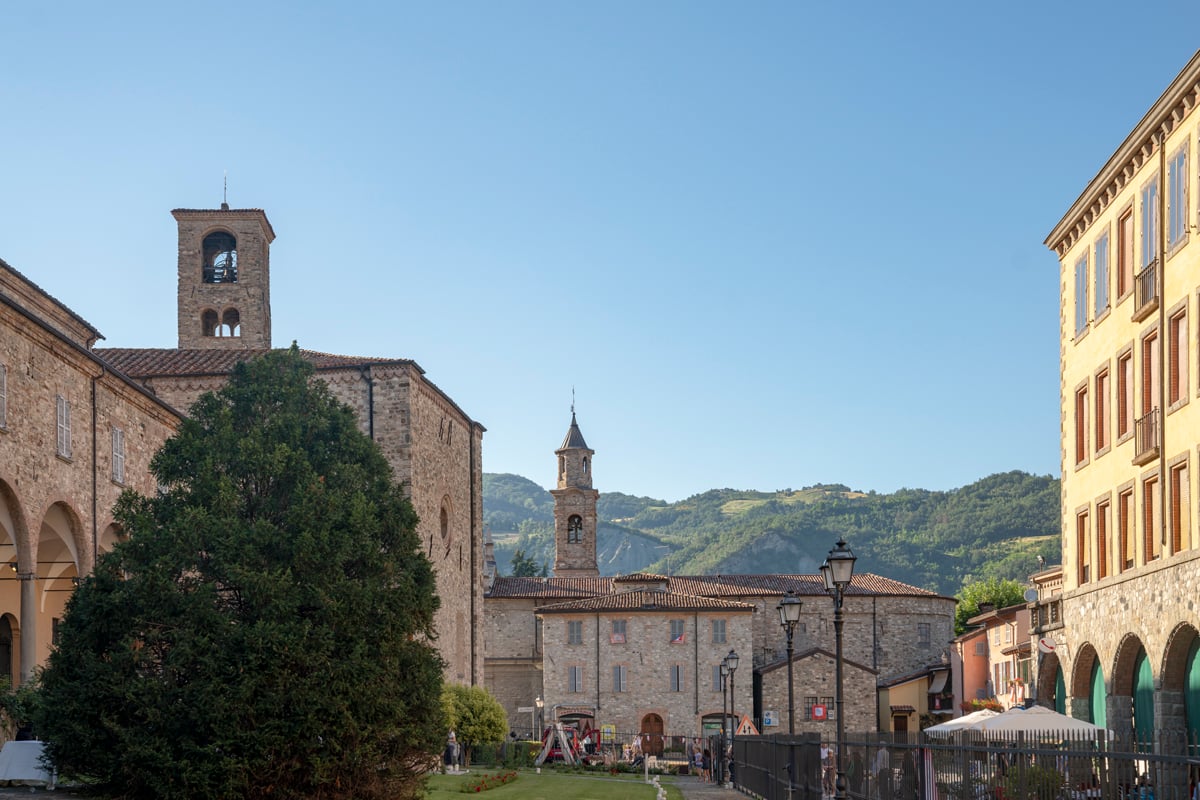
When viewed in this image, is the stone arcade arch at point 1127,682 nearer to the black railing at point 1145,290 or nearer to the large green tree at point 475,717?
the black railing at point 1145,290

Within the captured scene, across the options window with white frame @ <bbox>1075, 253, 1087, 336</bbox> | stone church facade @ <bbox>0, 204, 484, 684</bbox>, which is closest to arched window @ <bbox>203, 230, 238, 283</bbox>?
stone church facade @ <bbox>0, 204, 484, 684</bbox>

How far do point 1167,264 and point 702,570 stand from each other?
16517 cm

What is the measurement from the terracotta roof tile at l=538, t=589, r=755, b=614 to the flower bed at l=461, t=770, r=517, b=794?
29488 mm

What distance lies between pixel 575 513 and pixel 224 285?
4135cm

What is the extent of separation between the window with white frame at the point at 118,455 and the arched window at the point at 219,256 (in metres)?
20.3

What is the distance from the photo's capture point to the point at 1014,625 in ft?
188

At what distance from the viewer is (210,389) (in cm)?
4238

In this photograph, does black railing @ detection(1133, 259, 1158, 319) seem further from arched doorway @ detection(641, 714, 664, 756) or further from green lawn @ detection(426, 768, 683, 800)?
arched doorway @ detection(641, 714, 664, 756)

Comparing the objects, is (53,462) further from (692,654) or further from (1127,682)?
(692,654)

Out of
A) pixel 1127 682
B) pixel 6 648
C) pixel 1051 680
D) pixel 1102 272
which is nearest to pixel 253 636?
pixel 6 648

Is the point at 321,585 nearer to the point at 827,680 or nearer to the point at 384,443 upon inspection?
the point at 384,443

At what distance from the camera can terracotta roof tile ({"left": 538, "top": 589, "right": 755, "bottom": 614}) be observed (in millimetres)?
68562

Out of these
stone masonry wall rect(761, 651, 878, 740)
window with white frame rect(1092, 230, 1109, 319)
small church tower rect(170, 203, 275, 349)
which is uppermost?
small church tower rect(170, 203, 275, 349)

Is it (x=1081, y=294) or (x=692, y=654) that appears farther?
(x=692, y=654)
